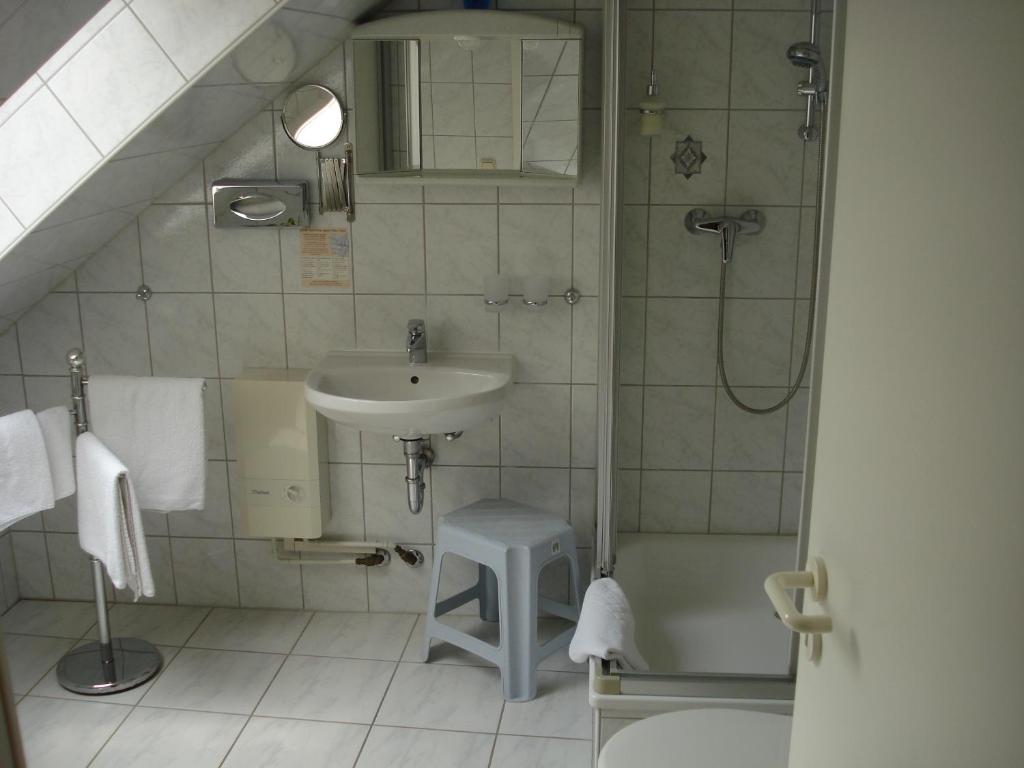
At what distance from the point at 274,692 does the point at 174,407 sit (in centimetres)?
89

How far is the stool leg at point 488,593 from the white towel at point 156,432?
36.0 inches

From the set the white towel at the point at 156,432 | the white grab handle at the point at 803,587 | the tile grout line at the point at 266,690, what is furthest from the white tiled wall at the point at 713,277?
the white grab handle at the point at 803,587

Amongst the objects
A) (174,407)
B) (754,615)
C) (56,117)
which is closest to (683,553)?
(754,615)

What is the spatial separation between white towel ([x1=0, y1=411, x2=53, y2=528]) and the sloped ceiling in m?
0.42

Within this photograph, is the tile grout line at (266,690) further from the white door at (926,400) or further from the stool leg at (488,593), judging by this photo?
the white door at (926,400)

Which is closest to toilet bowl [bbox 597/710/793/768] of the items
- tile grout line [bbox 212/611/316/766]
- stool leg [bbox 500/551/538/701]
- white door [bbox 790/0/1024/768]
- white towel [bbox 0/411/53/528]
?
white door [bbox 790/0/1024/768]

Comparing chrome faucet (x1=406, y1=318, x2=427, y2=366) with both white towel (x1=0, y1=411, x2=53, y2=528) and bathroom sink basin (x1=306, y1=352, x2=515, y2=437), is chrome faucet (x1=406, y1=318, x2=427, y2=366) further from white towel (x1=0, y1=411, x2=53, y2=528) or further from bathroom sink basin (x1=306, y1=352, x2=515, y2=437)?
white towel (x1=0, y1=411, x2=53, y2=528)

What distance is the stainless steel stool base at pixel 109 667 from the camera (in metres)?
2.95

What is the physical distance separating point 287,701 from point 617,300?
4.95 feet

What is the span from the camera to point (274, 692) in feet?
9.62

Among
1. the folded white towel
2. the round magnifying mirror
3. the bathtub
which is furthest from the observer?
the round magnifying mirror

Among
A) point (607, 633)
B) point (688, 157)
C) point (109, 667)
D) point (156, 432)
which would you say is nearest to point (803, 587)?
point (607, 633)

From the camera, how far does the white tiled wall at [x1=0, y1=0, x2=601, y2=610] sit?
9.93ft

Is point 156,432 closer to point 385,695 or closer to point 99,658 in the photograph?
point 99,658
